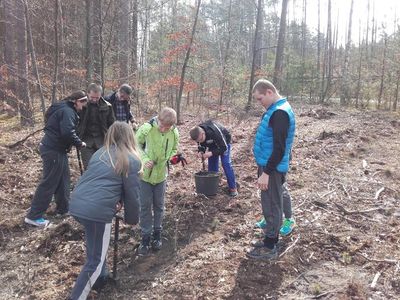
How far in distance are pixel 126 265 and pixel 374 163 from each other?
19.9 ft

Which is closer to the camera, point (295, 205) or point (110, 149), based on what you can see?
point (110, 149)

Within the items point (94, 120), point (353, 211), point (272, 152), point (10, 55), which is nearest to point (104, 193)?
point (272, 152)

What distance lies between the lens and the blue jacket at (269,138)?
4.01m

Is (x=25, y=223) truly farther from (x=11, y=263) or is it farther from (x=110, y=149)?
(x=110, y=149)

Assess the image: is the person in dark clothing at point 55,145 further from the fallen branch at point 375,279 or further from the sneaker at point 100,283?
the fallen branch at point 375,279

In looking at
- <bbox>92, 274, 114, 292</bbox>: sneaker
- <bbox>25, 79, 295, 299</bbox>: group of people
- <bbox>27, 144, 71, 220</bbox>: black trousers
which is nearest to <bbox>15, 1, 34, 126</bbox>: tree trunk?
<bbox>25, 79, 295, 299</bbox>: group of people

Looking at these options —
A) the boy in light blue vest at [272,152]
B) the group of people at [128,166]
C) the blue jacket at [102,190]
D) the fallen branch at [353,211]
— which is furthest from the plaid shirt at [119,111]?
the fallen branch at [353,211]

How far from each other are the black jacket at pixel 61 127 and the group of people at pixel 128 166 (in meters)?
0.01

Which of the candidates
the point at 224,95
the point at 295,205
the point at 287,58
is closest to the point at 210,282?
the point at 295,205

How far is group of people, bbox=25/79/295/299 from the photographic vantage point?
11.2 ft

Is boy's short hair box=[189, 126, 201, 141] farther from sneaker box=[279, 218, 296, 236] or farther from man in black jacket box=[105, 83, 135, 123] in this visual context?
man in black jacket box=[105, 83, 135, 123]

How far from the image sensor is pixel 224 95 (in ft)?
61.5

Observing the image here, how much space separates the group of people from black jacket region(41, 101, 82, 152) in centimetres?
1

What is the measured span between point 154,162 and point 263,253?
5.24 feet
